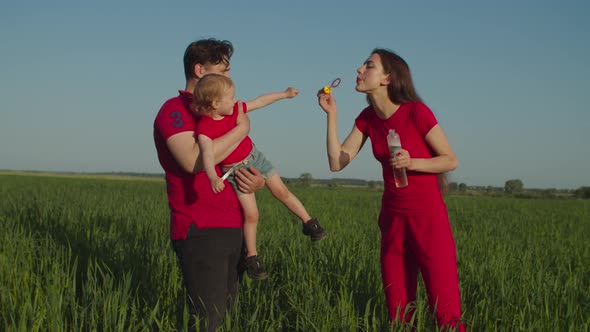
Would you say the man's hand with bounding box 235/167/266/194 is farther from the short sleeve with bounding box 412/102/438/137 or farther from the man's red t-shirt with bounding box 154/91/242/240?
the short sleeve with bounding box 412/102/438/137

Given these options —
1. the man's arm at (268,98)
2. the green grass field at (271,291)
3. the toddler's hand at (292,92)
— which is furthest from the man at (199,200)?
the toddler's hand at (292,92)

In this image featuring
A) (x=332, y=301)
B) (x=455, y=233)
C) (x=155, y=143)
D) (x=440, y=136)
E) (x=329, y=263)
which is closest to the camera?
(x=155, y=143)

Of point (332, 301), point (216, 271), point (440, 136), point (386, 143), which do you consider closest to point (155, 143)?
point (216, 271)

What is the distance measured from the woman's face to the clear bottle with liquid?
0.28m

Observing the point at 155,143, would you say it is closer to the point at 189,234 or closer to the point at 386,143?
the point at 189,234

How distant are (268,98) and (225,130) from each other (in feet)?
2.13

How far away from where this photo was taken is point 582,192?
2125 inches

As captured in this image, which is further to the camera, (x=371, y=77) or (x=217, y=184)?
(x=371, y=77)

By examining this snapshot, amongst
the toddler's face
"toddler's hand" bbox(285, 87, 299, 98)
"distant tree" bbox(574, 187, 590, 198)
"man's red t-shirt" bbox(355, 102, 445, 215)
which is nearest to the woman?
"man's red t-shirt" bbox(355, 102, 445, 215)

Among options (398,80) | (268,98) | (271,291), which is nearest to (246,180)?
(268,98)

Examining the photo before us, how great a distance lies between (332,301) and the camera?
427 cm

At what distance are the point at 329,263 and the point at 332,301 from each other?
643mm

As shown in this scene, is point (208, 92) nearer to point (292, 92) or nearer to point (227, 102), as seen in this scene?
point (227, 102)

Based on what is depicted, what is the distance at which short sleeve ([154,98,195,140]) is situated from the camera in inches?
97.2
